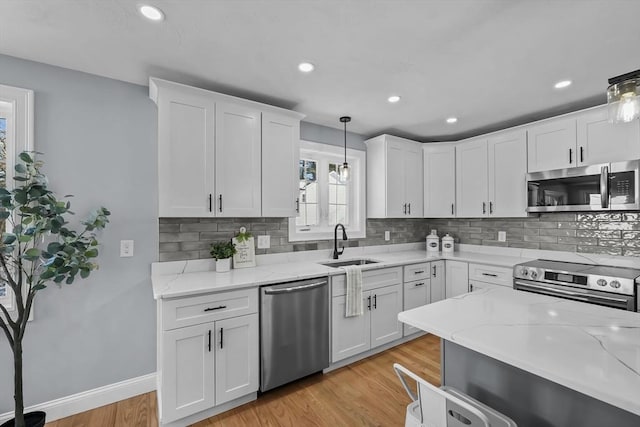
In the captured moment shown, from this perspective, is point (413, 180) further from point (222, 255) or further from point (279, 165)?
point (222, 255)

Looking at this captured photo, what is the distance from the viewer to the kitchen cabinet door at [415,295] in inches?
124

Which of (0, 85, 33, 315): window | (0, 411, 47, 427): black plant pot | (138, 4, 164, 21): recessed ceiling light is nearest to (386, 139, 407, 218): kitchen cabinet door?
(138, 4, 164, 21): recessed ceiling light

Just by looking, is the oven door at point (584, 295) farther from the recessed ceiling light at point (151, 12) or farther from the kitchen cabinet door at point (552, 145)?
the recessed ceiling light at point (151, 12)

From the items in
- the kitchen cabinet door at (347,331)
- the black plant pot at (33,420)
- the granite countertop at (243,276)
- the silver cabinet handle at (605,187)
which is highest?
the silver cabinet handle at (605,187)

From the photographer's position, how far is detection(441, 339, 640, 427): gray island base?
1001mm

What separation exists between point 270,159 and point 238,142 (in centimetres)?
31

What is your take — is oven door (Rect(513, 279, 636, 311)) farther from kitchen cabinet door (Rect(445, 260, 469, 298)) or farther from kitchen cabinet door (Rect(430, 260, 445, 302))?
kitchen cabinet door (Rect(430, 260, 445, 302))

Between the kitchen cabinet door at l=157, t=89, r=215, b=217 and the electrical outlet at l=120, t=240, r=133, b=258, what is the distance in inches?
16.5

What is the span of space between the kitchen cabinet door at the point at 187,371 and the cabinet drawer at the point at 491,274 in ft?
9.05

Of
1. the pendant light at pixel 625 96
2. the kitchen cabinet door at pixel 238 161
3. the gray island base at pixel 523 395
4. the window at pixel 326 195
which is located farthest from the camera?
the window at pixel 326 195

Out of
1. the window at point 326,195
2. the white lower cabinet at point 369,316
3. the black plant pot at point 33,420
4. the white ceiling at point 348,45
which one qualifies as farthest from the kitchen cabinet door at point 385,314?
the black plant pot at point 33,420

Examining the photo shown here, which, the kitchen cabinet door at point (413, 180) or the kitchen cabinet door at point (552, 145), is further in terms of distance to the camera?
the kitchen cabinet door at point (413, 180)

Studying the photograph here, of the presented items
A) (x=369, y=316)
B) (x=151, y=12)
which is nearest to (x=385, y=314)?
(x=369, y=316)

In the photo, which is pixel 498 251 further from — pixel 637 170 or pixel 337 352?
pixel 337 352
